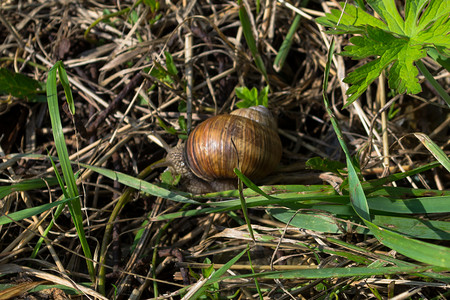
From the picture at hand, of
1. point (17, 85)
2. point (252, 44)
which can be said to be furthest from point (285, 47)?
point (17, 85)

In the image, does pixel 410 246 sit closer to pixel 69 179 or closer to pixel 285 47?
pixel 69 179

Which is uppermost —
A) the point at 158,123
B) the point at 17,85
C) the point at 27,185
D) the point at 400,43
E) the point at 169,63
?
the point at 400,43

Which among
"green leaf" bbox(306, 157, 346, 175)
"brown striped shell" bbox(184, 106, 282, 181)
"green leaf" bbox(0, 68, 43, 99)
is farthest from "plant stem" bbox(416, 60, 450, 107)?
"green leaf" bbox(0, 68, 43, 99)

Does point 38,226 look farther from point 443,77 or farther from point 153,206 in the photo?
point 443,77

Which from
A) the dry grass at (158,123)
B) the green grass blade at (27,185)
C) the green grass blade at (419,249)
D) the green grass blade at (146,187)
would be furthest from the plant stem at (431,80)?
the green grass blade at (27,185)

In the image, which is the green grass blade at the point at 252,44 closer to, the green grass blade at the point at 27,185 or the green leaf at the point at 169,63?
the green leaf at the point at 169,63

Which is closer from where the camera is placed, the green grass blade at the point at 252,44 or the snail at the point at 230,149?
the snail at the point at 230,149
